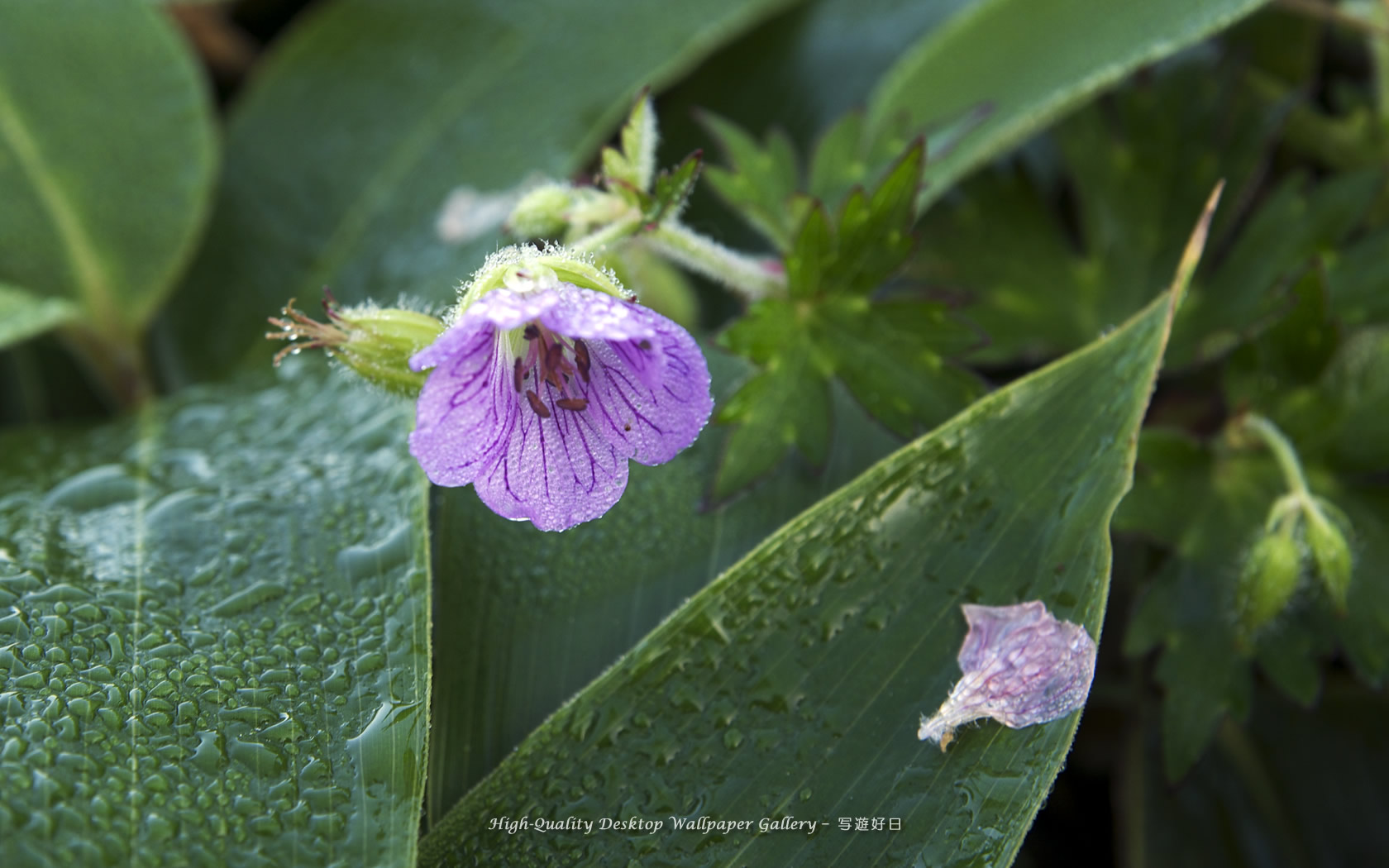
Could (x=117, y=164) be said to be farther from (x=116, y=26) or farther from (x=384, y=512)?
(x=384, y=512)

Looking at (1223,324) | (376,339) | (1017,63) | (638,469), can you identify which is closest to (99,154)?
(376,339)

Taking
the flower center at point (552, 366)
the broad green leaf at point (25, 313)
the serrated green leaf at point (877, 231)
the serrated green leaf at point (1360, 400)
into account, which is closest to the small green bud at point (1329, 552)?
the serrated green leaf at point (1360, 400)

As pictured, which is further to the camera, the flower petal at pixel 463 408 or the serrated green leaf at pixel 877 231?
the serrated green leaf at pixel 877 231

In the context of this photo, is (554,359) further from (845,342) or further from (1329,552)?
(1329,552)

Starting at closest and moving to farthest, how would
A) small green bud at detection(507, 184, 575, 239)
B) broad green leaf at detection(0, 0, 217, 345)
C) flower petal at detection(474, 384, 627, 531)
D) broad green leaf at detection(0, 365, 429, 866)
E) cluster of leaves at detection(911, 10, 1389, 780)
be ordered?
broad green leaf at detection(0, 365, 429, 866), flower petal at detection(474, 384, 627, 531), small green bud at detection(507, 184, 575, 239), cluster of leaves at detection(911, 10, 1389, 780), broad green leaf at detection(0, 0, 217, 345)

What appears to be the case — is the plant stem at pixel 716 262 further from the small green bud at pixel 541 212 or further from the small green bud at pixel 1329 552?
the small green bud at pixel 1329 552

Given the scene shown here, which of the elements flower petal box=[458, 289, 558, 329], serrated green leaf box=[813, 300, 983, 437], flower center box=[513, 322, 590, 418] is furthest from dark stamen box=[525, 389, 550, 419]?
serrated green leaf box=[813, 300, 983, 437]

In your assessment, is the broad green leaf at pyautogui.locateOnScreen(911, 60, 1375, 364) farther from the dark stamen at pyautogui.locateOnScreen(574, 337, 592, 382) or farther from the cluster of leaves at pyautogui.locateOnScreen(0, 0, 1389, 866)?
the dark stamen at pyautogui.locateOnScreen(574, 337, 592, 382)

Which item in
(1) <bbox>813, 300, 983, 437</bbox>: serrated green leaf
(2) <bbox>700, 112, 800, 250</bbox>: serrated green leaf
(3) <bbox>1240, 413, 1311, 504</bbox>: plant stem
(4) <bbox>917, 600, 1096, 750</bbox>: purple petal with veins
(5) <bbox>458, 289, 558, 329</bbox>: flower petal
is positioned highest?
(5) <bbox>458, 289, 558, 329</bbox>: flower petal
